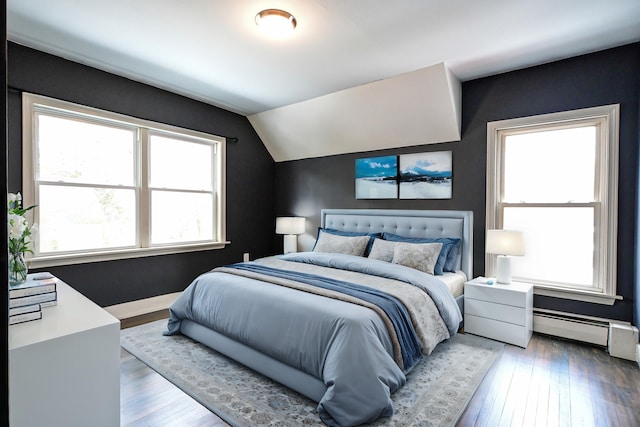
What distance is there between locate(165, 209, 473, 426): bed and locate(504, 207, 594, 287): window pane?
497mm

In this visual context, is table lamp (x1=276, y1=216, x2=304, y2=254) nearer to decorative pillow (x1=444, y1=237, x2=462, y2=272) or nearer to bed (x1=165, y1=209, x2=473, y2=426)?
bed (x1=165, y1=209, x2=473, y2=426)

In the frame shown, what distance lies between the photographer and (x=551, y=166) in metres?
3.28

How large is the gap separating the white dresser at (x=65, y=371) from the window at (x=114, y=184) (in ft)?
7.47

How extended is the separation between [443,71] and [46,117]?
3882 millimetres

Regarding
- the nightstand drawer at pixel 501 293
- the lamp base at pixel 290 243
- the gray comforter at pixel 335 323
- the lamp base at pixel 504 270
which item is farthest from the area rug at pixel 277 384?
the lamp base at pixel 290 243

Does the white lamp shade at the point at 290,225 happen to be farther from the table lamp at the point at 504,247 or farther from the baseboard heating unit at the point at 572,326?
the baseboard heating unit at the point at 572,326

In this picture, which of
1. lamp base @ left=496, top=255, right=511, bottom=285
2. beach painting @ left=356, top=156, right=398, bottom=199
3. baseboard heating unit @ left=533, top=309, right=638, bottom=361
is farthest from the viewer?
beach painting @ left=356, top=156, right=398, bottom=199

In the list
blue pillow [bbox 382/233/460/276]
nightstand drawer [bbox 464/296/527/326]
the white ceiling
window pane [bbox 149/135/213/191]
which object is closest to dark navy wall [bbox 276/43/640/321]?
the white ceiling

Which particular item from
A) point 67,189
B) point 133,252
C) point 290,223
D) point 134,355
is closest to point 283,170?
point 290,223

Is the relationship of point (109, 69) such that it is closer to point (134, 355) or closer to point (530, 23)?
point (134, 355)

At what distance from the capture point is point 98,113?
3.38 metres

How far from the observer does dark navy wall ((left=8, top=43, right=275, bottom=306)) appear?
295 cm

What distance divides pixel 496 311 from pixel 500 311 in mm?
34

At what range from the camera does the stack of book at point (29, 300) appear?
4.43ft
